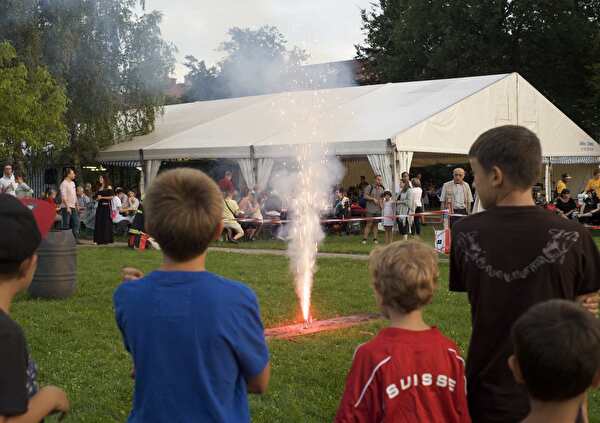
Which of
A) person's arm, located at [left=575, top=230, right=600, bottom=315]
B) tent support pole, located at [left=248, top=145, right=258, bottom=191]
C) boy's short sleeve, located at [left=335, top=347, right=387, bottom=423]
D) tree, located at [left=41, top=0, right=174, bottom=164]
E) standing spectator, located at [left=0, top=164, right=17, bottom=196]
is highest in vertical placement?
tree, located at [left=41, top=0, right=174, bottom=164]

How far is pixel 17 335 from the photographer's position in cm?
227

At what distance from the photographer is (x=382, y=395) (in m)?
2.77

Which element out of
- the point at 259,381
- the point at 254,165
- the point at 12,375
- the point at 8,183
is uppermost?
the point at 254,165

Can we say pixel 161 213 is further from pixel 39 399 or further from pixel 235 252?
pixel 235 252

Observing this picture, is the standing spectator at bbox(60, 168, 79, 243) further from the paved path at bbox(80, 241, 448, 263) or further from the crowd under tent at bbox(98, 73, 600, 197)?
the crowd under tent at bbox(98, 73, 600, 197)

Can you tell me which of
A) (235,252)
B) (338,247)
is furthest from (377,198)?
(235,252)

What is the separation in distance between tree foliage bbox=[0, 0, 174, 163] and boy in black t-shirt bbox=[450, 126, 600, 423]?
82.5 ft

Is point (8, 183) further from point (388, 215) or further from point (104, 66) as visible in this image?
point (104, 66)

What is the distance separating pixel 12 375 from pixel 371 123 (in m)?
20.8

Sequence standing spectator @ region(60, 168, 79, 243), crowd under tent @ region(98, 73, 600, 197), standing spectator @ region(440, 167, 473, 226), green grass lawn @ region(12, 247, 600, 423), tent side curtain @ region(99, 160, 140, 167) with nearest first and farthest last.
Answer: green grass lawn @ region(12, 247, 600, 423) → standing spectator @ region(440, 167, 473, 226) → standing spectator @ region(60, 168, 79, 243) → crowd under tent @ region(98, 73, 600, 197) → tent side curtain @ region(99, 160, 140, 167)

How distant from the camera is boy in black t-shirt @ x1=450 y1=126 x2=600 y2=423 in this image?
2912 millimetres

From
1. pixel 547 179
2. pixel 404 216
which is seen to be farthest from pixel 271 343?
pixel 547 179

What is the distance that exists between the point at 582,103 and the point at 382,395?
133 feet

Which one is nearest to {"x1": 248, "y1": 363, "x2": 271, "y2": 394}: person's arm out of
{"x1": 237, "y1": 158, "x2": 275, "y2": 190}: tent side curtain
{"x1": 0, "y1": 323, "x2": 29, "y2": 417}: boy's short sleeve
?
{"x1": 0, "y1": 323, "x2": 29, "y2": 417}: boy's short sleeve
